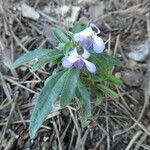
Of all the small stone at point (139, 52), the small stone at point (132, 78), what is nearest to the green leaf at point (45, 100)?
the small stone at point (132, 78)

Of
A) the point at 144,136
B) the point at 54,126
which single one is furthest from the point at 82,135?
the point at 144,136

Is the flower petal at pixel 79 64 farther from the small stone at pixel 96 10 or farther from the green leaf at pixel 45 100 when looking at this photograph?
the small stone at pixel 96 10

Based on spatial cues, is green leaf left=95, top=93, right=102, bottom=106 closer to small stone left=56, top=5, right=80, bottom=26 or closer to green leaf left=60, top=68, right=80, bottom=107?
green leaf left=60, top=68, right=80, bottom=107

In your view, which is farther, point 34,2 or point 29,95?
point 34,2

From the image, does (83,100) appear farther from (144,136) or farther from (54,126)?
(144,136)

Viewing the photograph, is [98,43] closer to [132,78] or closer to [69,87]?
[69,87]

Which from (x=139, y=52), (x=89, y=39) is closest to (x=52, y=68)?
(x=139, y=52)
